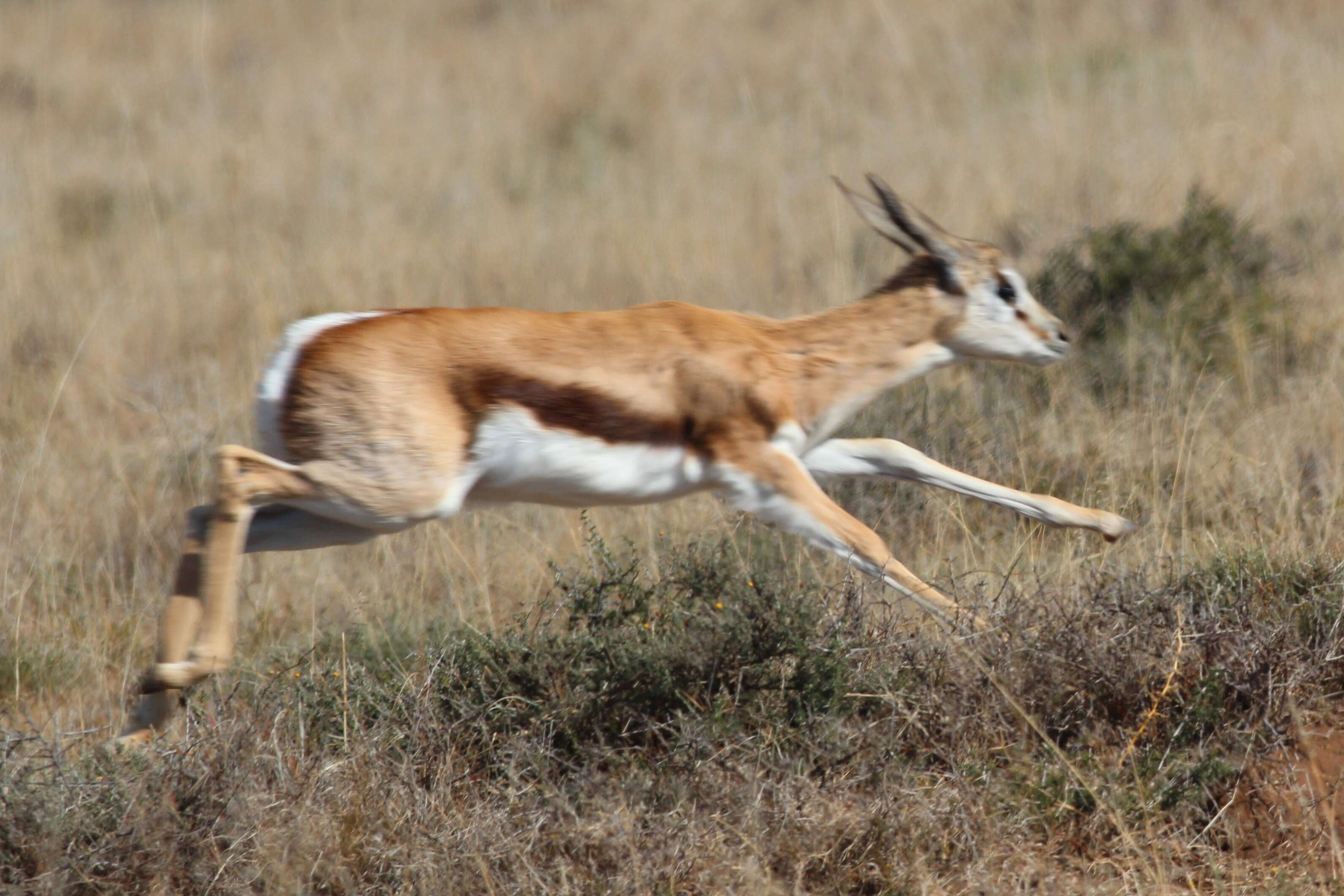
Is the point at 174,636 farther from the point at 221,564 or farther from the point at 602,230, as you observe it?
the point at 602,230

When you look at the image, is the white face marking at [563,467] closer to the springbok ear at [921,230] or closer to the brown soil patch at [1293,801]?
the springbok ear at [921,230]

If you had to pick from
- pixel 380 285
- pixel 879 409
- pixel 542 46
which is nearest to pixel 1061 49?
pixel 542 46

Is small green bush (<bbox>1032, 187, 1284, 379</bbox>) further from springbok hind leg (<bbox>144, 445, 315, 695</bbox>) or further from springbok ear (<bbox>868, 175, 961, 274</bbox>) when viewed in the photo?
springbok hind leg (<bbox>144, 445, 315, 695</bbox>)

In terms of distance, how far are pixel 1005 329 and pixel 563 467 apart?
1.75 m

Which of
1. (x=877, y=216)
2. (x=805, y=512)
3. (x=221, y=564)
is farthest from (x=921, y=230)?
(x=221, y=564)

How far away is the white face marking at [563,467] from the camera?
4.12m

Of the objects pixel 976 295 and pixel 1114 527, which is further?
pixel 976 295

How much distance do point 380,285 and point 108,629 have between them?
16.1ft

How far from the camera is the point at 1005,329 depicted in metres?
4.95

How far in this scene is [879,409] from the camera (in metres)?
6.84

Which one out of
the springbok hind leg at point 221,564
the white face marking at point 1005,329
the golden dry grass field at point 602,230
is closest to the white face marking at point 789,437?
the golden dry grass field at point 602,230

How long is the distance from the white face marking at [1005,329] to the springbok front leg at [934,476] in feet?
1.49

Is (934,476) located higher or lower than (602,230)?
higher

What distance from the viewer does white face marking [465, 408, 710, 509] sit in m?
4.12
